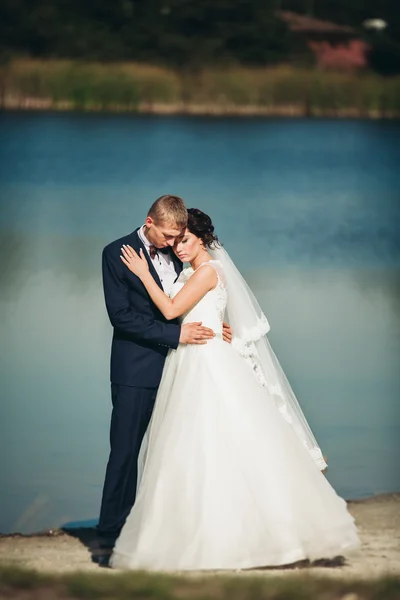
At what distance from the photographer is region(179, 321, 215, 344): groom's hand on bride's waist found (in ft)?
14.4

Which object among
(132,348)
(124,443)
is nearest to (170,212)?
(132,348)

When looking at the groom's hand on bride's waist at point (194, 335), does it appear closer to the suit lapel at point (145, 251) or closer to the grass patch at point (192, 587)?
the suit lapel at point (145, 251)

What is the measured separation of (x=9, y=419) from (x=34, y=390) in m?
0.64

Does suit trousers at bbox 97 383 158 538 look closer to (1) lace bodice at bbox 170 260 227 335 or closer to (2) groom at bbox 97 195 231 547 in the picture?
(2) groom at bbox 97 195 231 547

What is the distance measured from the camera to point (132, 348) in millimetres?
4555

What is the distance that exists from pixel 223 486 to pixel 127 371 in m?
0.67

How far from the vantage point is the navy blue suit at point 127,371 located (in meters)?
4.49

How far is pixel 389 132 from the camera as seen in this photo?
26406 millimetres

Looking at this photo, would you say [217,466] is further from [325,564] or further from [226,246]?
[226,246]

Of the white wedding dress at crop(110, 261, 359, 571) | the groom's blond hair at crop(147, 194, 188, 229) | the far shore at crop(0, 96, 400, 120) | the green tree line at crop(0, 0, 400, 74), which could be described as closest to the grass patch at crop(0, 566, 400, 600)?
the white wedding dress at crop(110, 261, 359, 571)

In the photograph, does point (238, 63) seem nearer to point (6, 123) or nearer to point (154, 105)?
point (154, 105)

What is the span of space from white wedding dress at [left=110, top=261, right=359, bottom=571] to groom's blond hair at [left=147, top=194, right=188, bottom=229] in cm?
46

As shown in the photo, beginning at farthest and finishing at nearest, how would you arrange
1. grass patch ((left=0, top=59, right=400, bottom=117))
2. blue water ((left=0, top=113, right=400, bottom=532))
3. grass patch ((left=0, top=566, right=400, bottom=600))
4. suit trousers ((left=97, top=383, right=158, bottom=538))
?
grass patch ((left=0, top=59, right=400, bottom=117))
blue water ((left=0, top=113, right=400, bottom=532))
suit trousers ((left=97, top=383, right=158, bottom=538))
grass patch ((left=0, top=566, right=400, bottom=600))

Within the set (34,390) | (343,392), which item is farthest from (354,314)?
(34,390)
